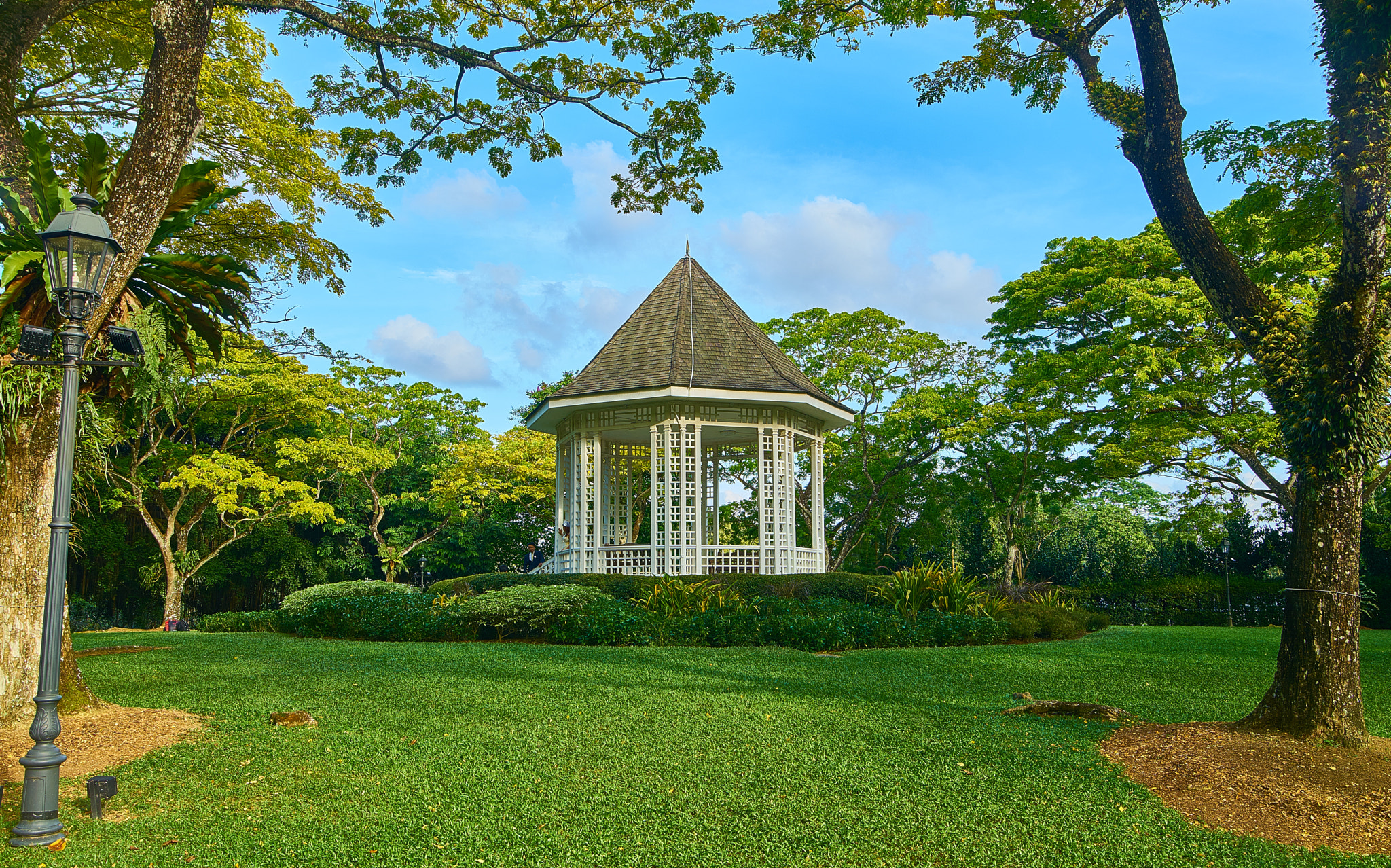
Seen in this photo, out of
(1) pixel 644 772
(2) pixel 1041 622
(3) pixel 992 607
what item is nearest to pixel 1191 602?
(2) pixel 1041 622

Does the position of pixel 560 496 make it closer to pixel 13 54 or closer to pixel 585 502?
pixel 585 502

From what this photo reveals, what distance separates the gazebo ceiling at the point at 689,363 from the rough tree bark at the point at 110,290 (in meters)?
9.54

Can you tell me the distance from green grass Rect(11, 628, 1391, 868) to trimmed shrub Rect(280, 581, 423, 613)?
17.6ft

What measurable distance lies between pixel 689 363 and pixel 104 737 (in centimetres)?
1135

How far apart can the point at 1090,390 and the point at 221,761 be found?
19830mm

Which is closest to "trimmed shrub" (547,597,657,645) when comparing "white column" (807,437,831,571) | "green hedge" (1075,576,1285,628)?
"white column" (807,437,831,571)

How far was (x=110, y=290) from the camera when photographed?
6.16 meters

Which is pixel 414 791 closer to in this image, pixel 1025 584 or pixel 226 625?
pixel 226 625

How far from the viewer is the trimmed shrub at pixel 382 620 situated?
12539mm

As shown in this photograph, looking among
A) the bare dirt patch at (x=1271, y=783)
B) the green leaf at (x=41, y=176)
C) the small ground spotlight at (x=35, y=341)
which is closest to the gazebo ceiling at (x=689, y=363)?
the green leaf at (x=41, y=176)

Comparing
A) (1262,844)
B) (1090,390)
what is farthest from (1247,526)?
(1262,844)

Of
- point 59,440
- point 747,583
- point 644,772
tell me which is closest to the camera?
point 59,440

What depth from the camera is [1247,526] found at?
1001 inches

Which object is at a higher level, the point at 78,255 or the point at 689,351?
the point at 689,351
